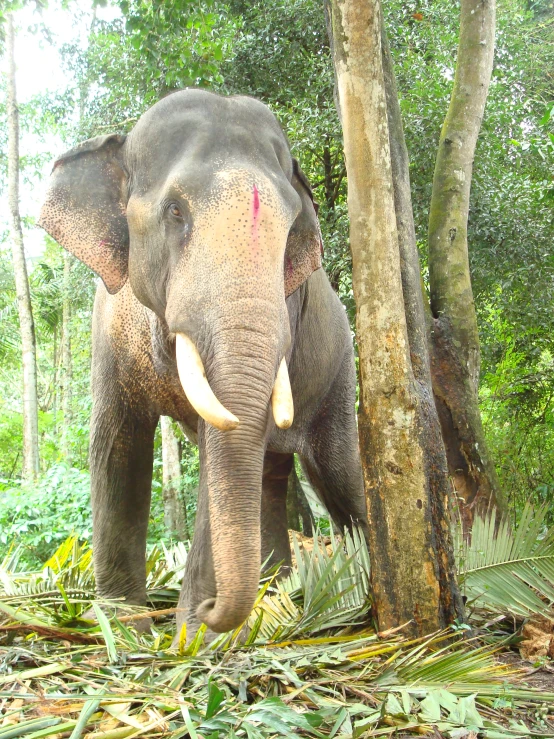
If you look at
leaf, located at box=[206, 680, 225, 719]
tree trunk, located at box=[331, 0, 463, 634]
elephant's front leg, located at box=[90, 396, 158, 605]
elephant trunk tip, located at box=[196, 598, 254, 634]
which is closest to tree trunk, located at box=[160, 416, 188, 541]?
elephant's front leg, located at box=[90, 396, 158, 605]

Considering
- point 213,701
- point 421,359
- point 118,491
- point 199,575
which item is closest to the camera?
point 213,701

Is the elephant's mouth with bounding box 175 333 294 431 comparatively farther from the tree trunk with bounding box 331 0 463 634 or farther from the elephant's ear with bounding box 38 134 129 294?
the elephant's ear with bounding box 38 134 129 294

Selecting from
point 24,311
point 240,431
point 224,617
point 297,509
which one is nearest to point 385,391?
point 240,431

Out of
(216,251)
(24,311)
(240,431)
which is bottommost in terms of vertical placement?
(240,431)

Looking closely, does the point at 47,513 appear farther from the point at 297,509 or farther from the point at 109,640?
the point at 109,640

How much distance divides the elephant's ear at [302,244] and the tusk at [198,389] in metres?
1.03

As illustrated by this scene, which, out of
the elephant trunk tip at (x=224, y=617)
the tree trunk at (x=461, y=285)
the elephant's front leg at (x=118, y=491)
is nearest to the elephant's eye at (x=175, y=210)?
the elephant's front leg at (x=118, y=491)

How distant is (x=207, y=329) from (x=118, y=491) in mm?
1549

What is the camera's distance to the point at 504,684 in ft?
9.49

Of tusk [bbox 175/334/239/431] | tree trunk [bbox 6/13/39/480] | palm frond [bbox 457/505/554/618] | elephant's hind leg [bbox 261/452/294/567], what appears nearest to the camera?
tusk [bbox 175/334/239/431]

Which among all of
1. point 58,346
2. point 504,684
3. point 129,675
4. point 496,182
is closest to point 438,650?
point 504,684

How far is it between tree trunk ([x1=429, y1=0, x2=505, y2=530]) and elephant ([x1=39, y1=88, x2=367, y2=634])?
2.15 ft

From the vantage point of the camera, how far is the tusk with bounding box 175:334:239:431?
2646 mm

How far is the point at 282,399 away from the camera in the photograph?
2984 mm
